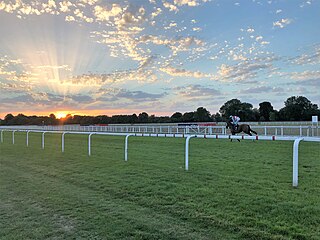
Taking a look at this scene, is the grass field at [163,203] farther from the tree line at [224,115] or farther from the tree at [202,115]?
the tree at [202,115]

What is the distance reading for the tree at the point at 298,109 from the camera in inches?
2511

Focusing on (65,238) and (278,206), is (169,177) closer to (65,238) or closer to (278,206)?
(278,206)

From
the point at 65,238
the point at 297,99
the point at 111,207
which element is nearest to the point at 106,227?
the point at 65,238

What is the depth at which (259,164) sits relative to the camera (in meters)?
7.18

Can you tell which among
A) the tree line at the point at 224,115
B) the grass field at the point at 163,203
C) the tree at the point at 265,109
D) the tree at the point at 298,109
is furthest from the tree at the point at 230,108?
the grass field at the point at 163,203

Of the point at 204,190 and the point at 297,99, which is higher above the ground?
the point at 297,99

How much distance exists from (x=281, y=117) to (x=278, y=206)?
68.5 meters

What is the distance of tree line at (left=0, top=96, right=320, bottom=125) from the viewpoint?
64.6 meters

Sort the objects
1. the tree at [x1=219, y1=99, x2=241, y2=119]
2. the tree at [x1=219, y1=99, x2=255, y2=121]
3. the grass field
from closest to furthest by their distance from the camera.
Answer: the grass field
the tree at [x1=219, y1=99, x2=255, y2=121]
the tree at [x1=219, y1=99, x2=241, y2=119]

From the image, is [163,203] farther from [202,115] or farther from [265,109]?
[265,109]

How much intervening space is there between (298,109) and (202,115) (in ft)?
Answer: 72.6

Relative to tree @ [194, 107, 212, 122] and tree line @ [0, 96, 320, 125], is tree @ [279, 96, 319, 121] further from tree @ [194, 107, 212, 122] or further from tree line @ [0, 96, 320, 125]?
tree @ [194, 107, 212, 122]

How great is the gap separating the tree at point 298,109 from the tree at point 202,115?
16.9m

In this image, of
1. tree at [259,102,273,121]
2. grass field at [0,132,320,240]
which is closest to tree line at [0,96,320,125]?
tree at [259,102,273,121]
